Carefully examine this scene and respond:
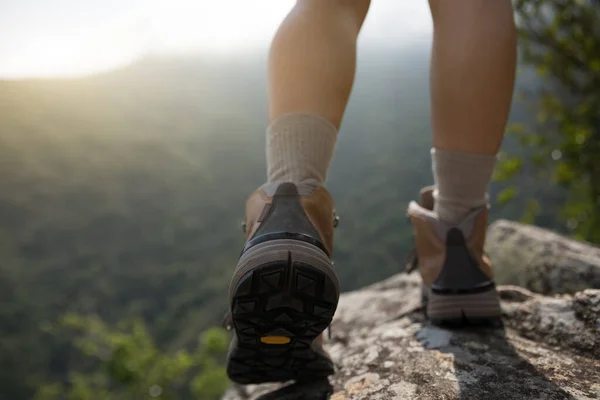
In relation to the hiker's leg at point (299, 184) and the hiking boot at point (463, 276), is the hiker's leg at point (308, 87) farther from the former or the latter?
the hiking boot at point (463, 276)

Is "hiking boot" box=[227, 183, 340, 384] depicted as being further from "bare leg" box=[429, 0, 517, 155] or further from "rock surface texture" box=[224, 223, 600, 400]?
"bare leg" box=[429, 0, 517, 155]

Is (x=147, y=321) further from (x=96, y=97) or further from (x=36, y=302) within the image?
(x=96, y=97)

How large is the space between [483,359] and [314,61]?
0.70m

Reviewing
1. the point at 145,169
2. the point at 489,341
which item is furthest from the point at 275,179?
the point at 145,169

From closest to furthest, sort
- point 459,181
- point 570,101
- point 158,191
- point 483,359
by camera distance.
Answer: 1. point 483,359
2. point 459,181
3. point 570,101
4. point 158,191

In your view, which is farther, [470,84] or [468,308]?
[468,308]

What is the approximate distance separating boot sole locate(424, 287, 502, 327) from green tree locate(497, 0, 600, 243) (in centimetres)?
211

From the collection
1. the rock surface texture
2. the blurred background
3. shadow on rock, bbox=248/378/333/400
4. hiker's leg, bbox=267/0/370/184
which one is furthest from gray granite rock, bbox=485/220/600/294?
the blurred background

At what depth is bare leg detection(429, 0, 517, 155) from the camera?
984 mm

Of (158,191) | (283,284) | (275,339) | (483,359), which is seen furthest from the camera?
(158,191)

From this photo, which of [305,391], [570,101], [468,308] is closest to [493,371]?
[468,308]

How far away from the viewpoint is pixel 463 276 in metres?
1.13

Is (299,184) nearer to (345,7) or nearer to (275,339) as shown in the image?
(275,339)

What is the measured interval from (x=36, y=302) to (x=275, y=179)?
4187cm
